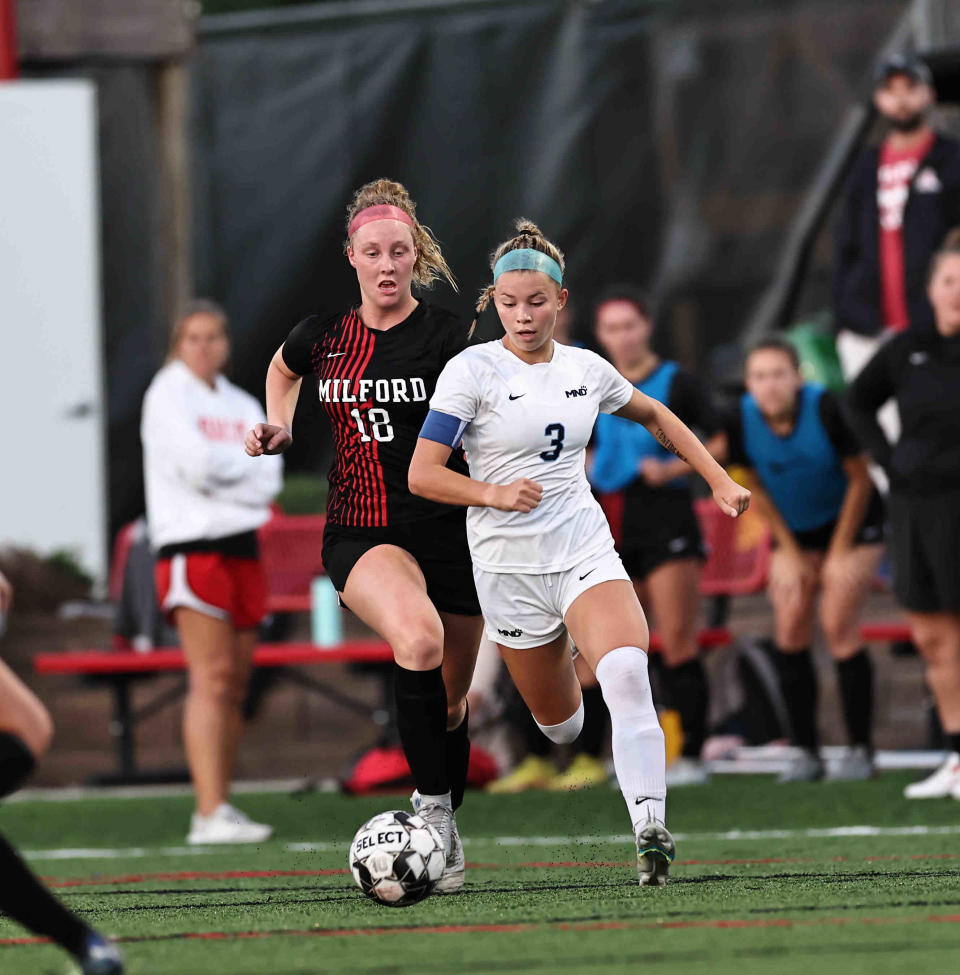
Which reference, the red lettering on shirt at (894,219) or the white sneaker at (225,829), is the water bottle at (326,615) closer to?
the white sneaker at (225,829)

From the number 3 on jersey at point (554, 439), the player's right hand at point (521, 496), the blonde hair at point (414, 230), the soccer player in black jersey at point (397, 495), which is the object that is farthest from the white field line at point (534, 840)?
the player's right hand at point (521, 496)

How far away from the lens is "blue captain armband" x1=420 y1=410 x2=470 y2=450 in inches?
241

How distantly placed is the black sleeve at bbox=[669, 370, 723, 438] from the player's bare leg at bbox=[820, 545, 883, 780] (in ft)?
2.83

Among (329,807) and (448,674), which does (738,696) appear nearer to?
(329,807)

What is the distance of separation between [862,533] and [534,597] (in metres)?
3.88

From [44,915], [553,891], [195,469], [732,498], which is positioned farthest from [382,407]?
[195,469]

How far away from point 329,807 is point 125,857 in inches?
63.9

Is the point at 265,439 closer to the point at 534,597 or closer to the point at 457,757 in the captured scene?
the point at 534,597

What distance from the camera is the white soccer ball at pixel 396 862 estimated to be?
588 cm

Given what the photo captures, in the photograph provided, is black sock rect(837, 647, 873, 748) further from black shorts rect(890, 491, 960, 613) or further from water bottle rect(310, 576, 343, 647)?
water bottle rect(310, 576, 343, 647)

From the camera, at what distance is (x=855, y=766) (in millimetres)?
9852

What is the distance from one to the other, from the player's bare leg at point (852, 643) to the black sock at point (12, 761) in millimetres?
5882

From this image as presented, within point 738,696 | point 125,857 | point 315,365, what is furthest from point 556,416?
point 738,696

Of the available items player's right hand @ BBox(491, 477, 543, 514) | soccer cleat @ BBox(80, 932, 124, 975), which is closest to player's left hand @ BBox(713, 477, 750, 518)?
player's right hand @ BBox(491, 477, 543, 514)
